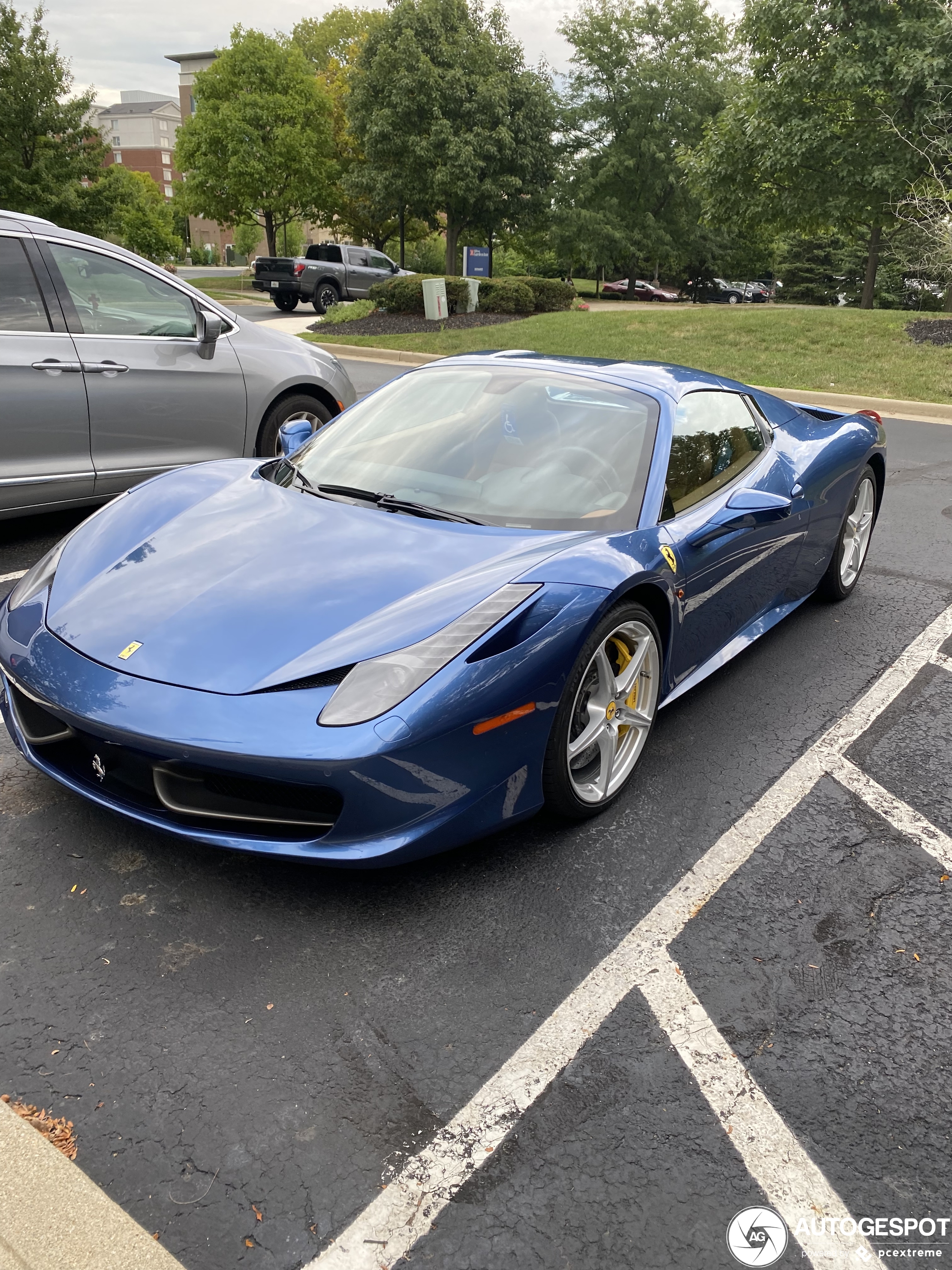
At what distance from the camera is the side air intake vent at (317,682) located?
94.5 inches

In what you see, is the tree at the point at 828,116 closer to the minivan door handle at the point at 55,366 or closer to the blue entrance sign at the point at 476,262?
the blue entrance sign at the point at 476,262

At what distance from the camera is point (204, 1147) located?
1.86 metres

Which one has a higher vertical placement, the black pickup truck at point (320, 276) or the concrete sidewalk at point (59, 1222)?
the black pickup truck at point (320, 276)

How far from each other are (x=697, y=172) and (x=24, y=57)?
17.5 m

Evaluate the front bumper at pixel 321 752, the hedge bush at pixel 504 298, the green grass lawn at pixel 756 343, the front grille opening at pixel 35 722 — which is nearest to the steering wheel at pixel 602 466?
the front bumper at pixel 321 752

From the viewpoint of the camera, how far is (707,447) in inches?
149

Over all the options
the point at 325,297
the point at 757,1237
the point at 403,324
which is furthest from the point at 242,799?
the point at 325,297

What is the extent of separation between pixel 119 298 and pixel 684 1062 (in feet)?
16.4

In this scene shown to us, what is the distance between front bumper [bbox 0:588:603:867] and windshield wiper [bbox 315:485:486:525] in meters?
0.69

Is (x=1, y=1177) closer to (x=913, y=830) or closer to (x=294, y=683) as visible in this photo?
(x=294, y=683)

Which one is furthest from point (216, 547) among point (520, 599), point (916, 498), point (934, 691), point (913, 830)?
point (916, 498)

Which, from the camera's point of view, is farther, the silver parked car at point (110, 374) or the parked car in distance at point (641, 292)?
the parked car in distance at point (641, 292)

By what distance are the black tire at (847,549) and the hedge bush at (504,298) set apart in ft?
58.5

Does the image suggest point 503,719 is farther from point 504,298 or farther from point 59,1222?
point 504,298
